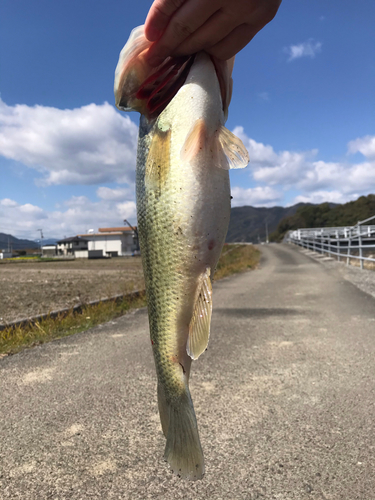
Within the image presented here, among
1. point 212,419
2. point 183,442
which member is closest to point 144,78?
point 183,442

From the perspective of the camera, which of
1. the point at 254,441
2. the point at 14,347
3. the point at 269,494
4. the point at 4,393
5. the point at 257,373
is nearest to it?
the point at 269,494

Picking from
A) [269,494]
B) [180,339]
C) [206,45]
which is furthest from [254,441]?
[206,45]

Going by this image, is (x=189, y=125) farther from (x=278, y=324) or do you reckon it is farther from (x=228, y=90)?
(x=278, y=324)

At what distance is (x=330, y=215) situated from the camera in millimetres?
93188

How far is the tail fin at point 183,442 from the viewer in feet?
4.62

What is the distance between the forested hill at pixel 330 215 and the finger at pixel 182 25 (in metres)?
84.0

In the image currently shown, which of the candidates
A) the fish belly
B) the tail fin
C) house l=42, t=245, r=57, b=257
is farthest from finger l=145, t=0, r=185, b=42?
house l=42, t=245, r=57, b=257

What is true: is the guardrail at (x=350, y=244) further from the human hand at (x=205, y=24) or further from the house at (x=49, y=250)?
the house at (x=49, y=250)

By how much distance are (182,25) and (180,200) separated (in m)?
0.63

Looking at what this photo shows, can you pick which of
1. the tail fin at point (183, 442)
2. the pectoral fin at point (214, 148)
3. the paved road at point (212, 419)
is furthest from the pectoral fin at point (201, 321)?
the paved road at point (212, 419)

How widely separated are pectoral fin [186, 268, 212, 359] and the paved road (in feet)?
4.51

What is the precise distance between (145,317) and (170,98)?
612 centimetres

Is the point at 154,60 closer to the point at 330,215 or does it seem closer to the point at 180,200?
the point at 180,200

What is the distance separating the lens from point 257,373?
13.9 feet
